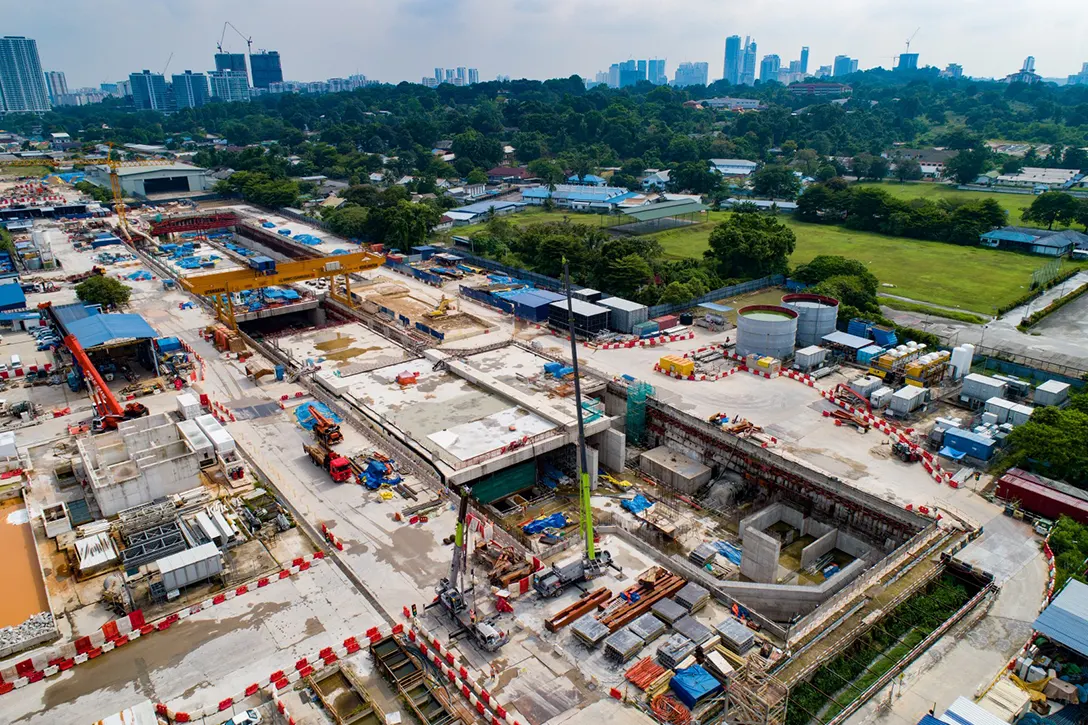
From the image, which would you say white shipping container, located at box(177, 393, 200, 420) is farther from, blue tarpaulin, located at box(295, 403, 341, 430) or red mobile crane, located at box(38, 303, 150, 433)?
blue tarpaulin, located at box(295, 403, 341, 430)

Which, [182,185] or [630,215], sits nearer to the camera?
[630,215]

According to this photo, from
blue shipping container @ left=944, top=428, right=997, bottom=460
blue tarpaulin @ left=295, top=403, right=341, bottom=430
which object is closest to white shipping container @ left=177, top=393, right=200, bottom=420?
blue tarpaulin @ left=295, top=403, right=341, bottom=430

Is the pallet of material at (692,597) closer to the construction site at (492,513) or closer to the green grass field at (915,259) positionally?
the construction site at (492,513)

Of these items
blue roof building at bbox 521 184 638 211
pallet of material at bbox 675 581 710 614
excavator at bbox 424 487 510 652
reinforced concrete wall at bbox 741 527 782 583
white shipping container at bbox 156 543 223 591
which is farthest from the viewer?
blue roof building at bbox 521 184 638 211

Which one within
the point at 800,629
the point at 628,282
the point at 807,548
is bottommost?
the point at 807,548

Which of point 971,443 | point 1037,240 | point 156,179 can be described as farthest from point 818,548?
point 156,179

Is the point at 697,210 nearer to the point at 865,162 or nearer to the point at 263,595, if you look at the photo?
the point at 865,162

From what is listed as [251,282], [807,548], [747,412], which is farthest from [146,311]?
[807,548]

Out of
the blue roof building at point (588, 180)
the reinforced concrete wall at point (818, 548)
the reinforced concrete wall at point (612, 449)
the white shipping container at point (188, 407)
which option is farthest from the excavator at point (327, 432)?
the blue roof building at point (588, 180)
